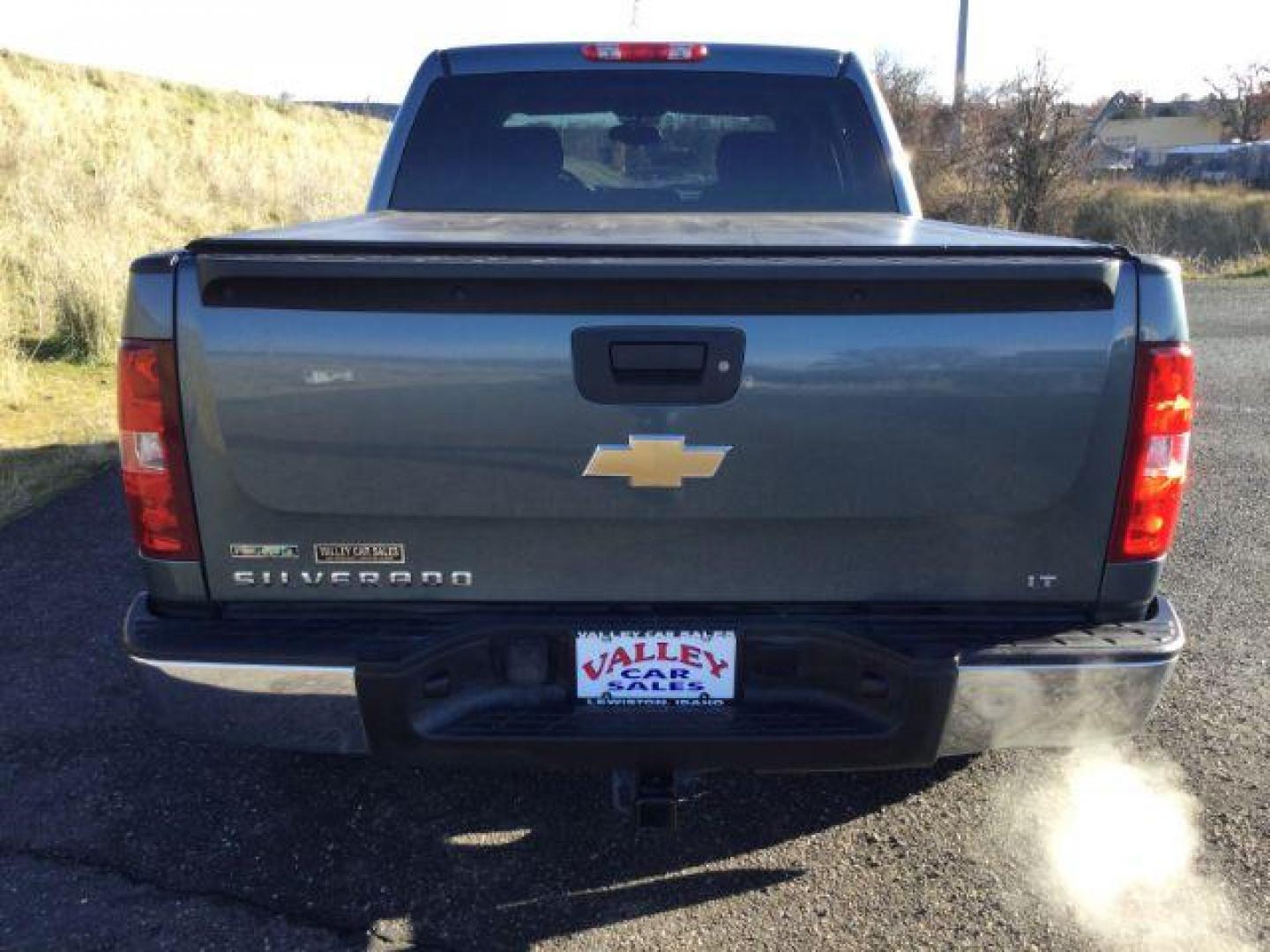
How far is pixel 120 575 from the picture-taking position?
4641mm

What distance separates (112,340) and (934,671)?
8152mm

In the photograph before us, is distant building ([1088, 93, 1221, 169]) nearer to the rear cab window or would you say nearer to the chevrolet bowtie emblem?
the rear cab window

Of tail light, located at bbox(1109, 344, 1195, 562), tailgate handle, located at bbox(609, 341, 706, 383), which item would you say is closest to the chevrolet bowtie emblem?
tailgate handle, located at bbox(609, 341, 706, 383)

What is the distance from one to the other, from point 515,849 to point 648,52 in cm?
281

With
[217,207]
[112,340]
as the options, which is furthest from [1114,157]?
[112,340]

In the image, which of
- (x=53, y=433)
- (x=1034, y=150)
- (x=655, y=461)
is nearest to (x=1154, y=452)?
(x=655, y=461)

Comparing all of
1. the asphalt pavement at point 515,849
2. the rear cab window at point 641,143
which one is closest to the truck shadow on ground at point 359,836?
the asphalt pavement at point 515,849

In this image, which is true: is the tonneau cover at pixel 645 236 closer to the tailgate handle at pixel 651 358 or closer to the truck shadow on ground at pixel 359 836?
the tailgate handle at pixel 651 358

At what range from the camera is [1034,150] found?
19.5 meters

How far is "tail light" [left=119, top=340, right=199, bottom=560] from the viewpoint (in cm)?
213

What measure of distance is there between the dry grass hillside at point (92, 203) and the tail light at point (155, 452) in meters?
3.90

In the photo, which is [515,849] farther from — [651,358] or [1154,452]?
[1154,452]

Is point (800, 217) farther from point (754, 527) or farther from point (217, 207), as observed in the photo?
point (217, 207)

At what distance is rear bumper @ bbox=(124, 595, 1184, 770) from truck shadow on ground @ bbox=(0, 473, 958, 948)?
0.52 m
